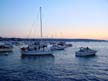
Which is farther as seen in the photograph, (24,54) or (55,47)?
(55,47)

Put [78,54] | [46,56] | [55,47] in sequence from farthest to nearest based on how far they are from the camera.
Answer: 1. [55,47]
2. [78,54]
3. [46,56]

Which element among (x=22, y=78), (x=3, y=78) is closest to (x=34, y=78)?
(x=22, y=78)

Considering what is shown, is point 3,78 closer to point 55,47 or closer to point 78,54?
point 78,54

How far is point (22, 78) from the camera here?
2972 cm

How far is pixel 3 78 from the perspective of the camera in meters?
29.7

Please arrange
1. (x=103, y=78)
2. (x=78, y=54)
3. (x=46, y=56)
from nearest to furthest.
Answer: (x=103, y=78) → (x=46, y=56) → (x=78, y=54)

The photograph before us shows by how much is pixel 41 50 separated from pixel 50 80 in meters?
34.2

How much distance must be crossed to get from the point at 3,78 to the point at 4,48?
56.9 meters

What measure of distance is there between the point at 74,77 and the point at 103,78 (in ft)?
13.6

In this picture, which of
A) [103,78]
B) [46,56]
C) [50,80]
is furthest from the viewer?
[46,56]

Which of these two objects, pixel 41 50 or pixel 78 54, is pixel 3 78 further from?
pixel 78 54

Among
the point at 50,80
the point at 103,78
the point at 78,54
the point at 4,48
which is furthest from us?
the point at 4,48

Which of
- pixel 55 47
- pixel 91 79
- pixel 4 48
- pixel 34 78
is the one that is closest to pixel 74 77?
pixel 91 79

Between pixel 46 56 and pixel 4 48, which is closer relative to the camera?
pixel 46 56
